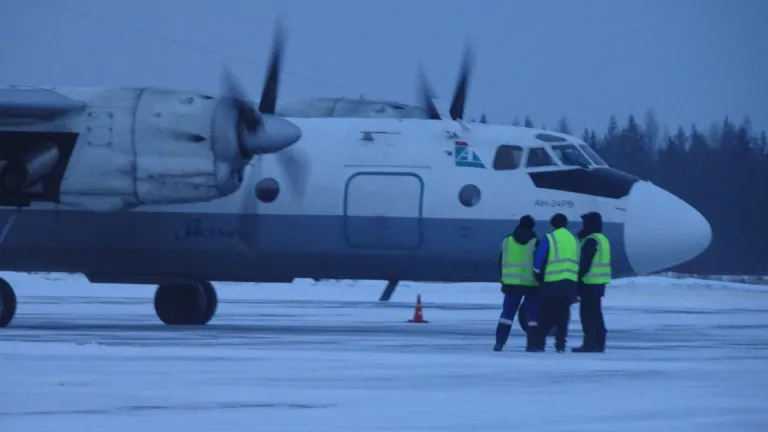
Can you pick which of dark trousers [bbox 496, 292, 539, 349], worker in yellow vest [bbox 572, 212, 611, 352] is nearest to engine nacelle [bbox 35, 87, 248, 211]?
dark trousers [bbox 496, 292, 539, 349]

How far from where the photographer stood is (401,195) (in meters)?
23.4

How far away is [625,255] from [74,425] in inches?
553

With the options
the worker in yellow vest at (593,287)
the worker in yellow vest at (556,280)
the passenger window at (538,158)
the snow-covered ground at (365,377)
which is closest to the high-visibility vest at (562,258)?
the worker in yellow vest at (556,280)

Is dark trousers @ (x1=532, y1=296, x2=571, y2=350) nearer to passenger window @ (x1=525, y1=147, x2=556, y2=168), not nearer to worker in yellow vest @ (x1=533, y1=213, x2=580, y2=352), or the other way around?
worker in yellow vest @ (x1=533, y1=213, x2=580, y2=352)

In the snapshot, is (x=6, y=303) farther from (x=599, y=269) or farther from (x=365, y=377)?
(x=365, y=377)

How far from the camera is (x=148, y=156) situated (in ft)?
72.7

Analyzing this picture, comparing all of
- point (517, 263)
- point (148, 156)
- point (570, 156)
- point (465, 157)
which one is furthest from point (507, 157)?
point (148, 156)

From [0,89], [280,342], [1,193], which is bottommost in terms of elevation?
[280,342]

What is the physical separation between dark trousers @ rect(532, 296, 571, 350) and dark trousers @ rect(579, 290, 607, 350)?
9.8 inches

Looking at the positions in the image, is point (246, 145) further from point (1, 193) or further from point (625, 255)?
point (625, 255)

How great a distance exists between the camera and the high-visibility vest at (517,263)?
62.6 feet

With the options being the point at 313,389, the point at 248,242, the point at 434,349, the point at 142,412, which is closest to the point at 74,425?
the point at 142,412

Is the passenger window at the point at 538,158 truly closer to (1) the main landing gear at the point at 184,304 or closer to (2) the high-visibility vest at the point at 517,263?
(2) the high-visibility vest at the point at 517,263

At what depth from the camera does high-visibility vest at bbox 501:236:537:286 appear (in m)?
19.1
